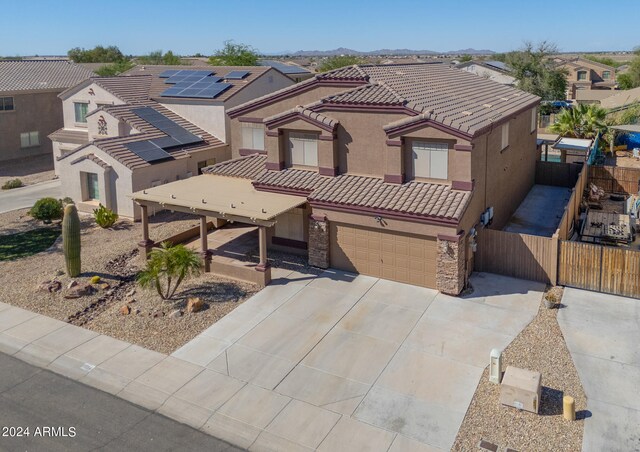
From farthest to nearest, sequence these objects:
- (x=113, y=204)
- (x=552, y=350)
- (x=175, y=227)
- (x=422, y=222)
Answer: (x=113, y=204) → (x=175, y=227) → (x=422, y=222) → (x=552, y=350)

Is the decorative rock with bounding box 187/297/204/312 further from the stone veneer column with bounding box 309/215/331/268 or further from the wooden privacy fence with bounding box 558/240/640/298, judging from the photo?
the wooden privacy fence with bounding box 558/240/640/298

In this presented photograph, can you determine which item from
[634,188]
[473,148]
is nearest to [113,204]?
[473,148]

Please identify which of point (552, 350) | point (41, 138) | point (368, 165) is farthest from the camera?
point (41, 138)

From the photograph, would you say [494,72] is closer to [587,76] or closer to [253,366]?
[587,76]

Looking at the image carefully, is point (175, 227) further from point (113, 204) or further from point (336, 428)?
point (336, 428)

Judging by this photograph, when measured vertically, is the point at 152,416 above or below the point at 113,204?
below

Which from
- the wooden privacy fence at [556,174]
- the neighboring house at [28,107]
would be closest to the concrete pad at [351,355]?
the wooden privacy fence at [556,174]

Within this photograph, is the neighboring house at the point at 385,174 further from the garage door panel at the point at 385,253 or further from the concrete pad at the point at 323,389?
the concrete pad at the point at 323,389
